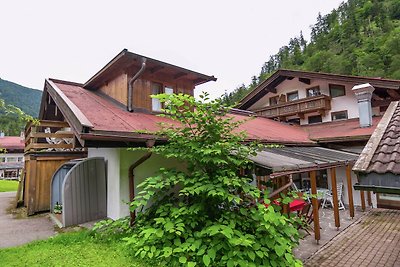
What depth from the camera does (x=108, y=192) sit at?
654 cm

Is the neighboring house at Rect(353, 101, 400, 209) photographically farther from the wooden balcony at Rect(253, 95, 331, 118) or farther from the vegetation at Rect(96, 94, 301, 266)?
the wooden balcony at Rect(253, 95, 331, 118)

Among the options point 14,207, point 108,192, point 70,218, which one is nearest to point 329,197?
point 108,192

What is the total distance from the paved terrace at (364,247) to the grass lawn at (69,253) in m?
4.01

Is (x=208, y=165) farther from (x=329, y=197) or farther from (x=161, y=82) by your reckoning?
(x=329, y=197)

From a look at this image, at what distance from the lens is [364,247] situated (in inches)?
236

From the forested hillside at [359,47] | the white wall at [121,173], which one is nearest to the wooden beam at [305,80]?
the white wall at [121,173]

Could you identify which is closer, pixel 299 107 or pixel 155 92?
pixel 155 92

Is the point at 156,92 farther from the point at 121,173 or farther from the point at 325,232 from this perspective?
the point at 325,232

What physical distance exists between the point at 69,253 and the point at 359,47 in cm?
5602

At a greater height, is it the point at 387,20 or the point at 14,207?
the point at 387,20

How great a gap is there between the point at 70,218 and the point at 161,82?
498 centimetres

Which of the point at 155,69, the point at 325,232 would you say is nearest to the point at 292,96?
the point at 325,232

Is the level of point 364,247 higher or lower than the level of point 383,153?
lower

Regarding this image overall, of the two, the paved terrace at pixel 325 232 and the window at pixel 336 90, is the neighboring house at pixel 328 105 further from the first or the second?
the paved terrace at pixel 325 232
